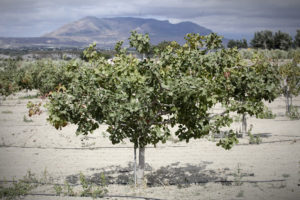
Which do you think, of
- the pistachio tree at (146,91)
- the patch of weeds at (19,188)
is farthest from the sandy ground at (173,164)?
the pistachio tree at (146,91)

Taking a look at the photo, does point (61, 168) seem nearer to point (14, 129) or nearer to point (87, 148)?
point (87, 148)

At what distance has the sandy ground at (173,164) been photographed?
22.8ft

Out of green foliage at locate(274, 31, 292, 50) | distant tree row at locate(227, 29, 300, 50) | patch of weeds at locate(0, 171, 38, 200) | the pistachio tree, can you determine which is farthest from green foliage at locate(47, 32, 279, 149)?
green foliage at locate(274, 31, 292, 50)

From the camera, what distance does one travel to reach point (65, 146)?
39.7 feet

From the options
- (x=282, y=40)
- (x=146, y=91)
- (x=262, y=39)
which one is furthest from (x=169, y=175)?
(x=262, y=39)

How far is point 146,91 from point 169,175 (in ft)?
10.8

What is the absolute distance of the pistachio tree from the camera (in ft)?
19.1

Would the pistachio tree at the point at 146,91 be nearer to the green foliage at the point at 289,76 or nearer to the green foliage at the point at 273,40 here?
the green foliage at the point at 289,76

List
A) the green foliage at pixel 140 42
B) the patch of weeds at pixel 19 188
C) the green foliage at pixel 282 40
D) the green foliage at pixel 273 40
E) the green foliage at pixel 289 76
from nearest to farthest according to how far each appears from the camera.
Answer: the green foliage at pixel 140 42 < the patch of weeds at pixel 19 188 < the green foliage at pixel 289 76 < the green foliage at pixel 282 40 < the green foliage at pixel 273 40

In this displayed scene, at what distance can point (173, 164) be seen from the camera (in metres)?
9.37

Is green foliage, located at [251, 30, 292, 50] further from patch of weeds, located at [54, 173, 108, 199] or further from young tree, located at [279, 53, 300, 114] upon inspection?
patch of weeds, located at [54, 173, 108, 199]

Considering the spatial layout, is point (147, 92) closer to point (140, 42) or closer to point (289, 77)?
point (140, 42)

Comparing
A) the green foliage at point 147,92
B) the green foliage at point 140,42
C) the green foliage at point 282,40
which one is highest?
the green foliage at point 282,40

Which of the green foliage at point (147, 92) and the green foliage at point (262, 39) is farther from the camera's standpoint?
the green foliage at point (262, 39)
